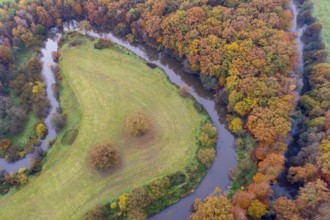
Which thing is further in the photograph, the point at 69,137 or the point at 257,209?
the point at 69,137

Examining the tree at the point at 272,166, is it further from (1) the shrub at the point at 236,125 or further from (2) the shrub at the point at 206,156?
(1) the shrub at the point at 236,125

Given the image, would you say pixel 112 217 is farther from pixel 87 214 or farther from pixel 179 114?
pixel 179 114

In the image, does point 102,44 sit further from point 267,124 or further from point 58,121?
point 267,124

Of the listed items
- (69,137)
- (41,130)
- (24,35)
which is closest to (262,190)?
(69,137)

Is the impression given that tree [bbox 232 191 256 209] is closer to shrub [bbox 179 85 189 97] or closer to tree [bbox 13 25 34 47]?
shrub [bbox 179 85 189 97]

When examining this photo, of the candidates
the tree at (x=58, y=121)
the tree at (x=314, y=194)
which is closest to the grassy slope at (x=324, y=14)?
the tree at (x=314, y=194)
